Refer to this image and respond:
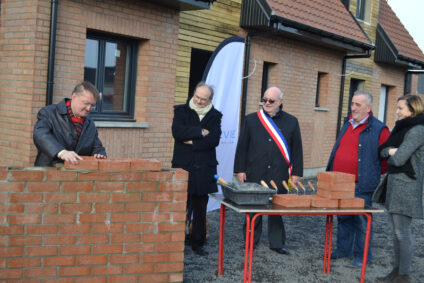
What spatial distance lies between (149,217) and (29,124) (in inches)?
132

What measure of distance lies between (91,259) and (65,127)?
3.64 feet

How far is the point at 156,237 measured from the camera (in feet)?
14.1

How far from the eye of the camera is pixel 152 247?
14.1ft

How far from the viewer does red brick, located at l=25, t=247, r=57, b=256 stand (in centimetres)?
387

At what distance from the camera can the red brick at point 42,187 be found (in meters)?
3.83

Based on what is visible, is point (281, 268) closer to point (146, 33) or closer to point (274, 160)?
point (274, 160)

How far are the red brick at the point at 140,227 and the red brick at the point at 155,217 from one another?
41 mm

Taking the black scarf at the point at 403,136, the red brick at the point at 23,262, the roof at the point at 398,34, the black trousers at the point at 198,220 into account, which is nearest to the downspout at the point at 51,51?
the black trousers at the point at 198,220

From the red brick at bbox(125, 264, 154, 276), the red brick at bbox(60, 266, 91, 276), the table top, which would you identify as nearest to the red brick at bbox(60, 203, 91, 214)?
the red brick at bbox(60, 266, 91, 276)

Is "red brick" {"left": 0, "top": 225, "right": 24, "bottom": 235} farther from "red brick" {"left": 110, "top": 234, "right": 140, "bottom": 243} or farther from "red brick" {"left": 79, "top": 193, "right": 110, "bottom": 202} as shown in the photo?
"red brick" {"left": 110, "top": 234, "right": 140, "bottom": 243}

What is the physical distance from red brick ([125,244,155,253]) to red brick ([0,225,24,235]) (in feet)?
2.73

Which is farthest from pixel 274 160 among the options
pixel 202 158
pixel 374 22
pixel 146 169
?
pixel 374 22

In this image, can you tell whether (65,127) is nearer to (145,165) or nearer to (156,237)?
(145,165)

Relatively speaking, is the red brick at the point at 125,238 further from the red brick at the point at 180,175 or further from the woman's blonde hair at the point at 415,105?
the woman's blonde hair at the point at 415,105
